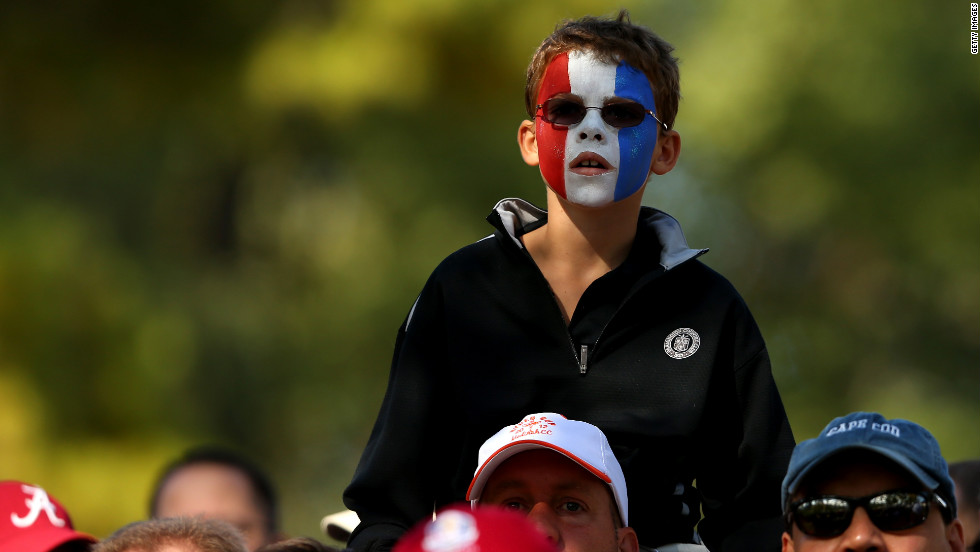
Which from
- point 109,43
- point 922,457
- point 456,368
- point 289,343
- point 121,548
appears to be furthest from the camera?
point 109,43

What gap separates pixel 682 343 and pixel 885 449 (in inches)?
25.9

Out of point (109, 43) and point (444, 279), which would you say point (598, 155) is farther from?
point (109, 43)

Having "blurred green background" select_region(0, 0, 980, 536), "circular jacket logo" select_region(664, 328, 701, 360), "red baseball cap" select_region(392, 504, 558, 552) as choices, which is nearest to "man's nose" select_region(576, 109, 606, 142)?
"circular jacket logo" select_region(664, 328, 701, 360)

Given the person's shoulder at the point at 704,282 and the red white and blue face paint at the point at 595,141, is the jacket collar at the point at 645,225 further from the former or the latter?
the red white and blue face paint at the point at 595,141

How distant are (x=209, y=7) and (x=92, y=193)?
5.75 ft

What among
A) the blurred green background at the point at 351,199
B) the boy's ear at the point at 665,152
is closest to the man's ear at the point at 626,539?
the boy's ear at the point at 665,152

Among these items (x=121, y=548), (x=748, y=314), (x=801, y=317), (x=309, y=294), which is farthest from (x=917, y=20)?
(x=121, y=548)

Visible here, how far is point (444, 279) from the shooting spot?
12.9 ft

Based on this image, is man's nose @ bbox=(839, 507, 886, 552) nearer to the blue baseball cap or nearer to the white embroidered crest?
the blue baseball cap

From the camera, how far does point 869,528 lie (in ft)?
10.8

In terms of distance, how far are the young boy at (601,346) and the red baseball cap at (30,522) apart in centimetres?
87

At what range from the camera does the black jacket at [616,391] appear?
369cm

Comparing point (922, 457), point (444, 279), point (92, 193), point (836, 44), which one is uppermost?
point (836, 44)

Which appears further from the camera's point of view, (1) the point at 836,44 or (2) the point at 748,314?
(1) the point at 836,44
